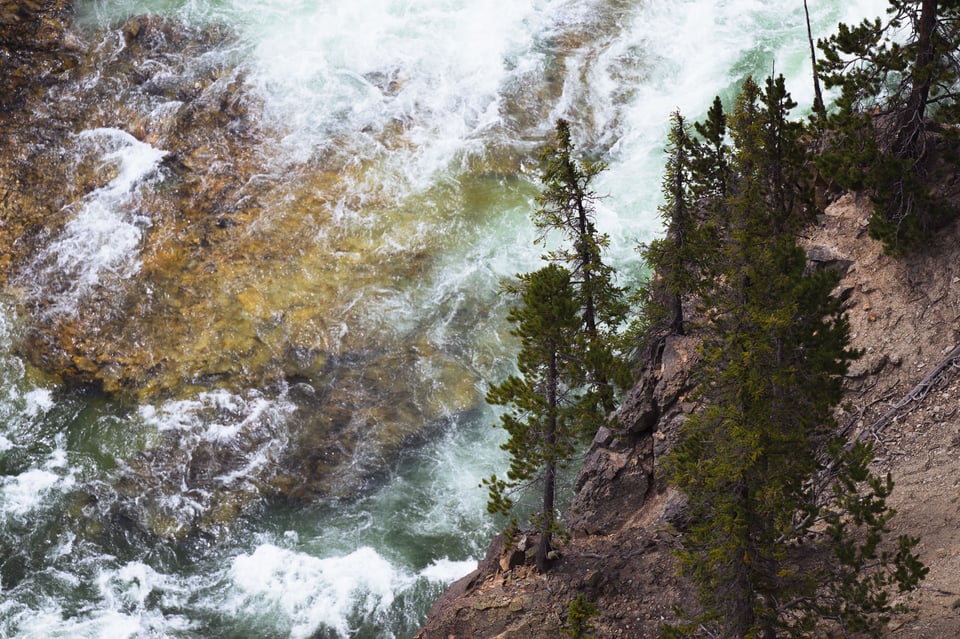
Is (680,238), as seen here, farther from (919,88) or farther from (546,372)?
(919,88)

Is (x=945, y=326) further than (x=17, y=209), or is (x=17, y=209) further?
(x=17, y=209)

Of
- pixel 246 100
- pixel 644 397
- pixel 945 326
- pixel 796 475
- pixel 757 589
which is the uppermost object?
pixel 246 100

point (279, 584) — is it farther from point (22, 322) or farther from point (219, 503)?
point (22, 322)

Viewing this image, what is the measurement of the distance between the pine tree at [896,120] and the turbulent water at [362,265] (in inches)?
326

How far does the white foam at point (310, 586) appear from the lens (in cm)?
2141

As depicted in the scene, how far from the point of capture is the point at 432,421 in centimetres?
2498

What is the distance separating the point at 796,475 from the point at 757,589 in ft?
5.55

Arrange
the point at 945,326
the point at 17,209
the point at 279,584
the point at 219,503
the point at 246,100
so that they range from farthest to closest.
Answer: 1. the point at 246,100
2. the point at 17,209
3. the point at 219,503
4. the point at 279,584
5. the point at 945,326

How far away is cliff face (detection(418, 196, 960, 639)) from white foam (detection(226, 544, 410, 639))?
4.06m

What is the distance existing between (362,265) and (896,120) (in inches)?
628

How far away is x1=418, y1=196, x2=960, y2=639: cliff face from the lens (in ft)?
50.2

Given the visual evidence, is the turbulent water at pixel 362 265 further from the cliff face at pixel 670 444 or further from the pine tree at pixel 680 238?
the pine tree at pixel 680 238

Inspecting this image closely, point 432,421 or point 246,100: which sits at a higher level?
point 246,100

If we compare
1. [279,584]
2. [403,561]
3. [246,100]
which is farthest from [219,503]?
[246,100]
